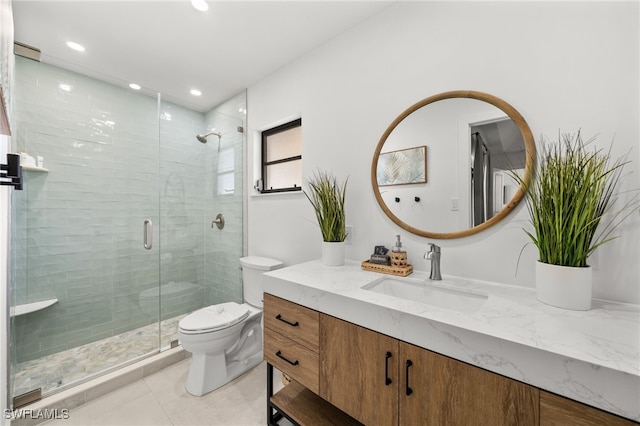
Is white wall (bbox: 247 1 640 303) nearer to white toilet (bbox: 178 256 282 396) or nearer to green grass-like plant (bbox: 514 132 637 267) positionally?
green grass-like plant (bbox: 514 132 637 267)

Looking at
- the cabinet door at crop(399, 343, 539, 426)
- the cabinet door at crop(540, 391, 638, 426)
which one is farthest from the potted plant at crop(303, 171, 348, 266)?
the cabinet door at crop(540, 391, 638, 426)

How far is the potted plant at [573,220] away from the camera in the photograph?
86 centimetres

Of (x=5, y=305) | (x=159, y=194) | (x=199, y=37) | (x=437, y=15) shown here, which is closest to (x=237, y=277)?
(x=159, y=194)

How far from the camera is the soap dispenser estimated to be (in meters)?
1.38

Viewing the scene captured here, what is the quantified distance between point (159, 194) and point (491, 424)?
2.68 metres

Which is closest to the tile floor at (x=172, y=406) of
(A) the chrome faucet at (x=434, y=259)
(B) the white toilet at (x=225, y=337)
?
(B) the white toilet at (x=225, y=337)

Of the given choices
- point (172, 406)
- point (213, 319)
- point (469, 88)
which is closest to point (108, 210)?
point (213, 319)

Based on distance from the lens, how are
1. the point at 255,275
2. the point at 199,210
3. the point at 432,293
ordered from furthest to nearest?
1. the point at 199,210
2. the point at 255,275
3. the point at 432,293

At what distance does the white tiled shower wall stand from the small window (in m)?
0.34

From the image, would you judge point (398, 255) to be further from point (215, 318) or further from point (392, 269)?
point (215, 318)

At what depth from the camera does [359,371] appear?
1.00m

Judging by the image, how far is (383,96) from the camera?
1546 mm

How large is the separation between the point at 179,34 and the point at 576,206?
2442 mm

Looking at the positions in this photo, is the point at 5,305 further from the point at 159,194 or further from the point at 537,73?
the point at 537,73
